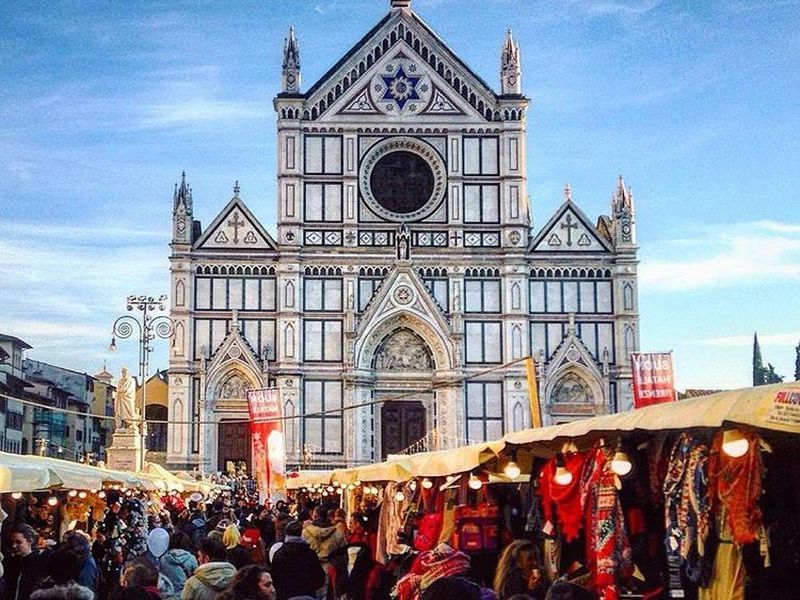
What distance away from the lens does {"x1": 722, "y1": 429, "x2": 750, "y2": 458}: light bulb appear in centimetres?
850

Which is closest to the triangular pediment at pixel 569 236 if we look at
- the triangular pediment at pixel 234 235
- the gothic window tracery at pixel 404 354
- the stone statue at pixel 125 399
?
the gothic window tracery at pixel 404 354

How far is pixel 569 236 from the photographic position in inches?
1934

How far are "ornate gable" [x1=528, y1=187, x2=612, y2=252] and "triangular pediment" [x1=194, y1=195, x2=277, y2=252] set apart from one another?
10.6 meters

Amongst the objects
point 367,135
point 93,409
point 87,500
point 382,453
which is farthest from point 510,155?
point 93,409

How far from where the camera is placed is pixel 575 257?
160ft

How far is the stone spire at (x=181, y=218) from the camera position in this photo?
4850 centimetres

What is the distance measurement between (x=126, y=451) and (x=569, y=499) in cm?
2869

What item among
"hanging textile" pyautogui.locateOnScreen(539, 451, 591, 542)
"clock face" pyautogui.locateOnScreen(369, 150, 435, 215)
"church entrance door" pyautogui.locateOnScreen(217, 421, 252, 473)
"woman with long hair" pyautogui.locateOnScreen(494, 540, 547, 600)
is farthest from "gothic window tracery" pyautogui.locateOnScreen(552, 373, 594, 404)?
"woman with long hair" pyautogui.locateOnScreen(494, 540, 547, 600)

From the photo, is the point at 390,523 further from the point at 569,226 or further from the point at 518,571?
the point at 569,226

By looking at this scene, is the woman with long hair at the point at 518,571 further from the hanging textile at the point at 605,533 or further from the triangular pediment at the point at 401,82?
the triangular pediment at the point at 401,82

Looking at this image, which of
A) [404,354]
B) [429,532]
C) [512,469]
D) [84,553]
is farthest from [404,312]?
[84,553]

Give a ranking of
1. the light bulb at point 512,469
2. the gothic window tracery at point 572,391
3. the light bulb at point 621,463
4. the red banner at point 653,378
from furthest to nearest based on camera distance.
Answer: the gothic window tracery at point 572,391 → the red banner at point 653,378 → the light bulb at point 512,469 → the light bulb at point 621,463

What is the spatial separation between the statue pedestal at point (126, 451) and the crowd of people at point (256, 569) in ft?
61.1

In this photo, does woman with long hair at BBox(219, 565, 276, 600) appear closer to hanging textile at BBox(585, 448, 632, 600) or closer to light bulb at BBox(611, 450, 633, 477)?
hanging textile at BBox(585, 448, 632, 600)
